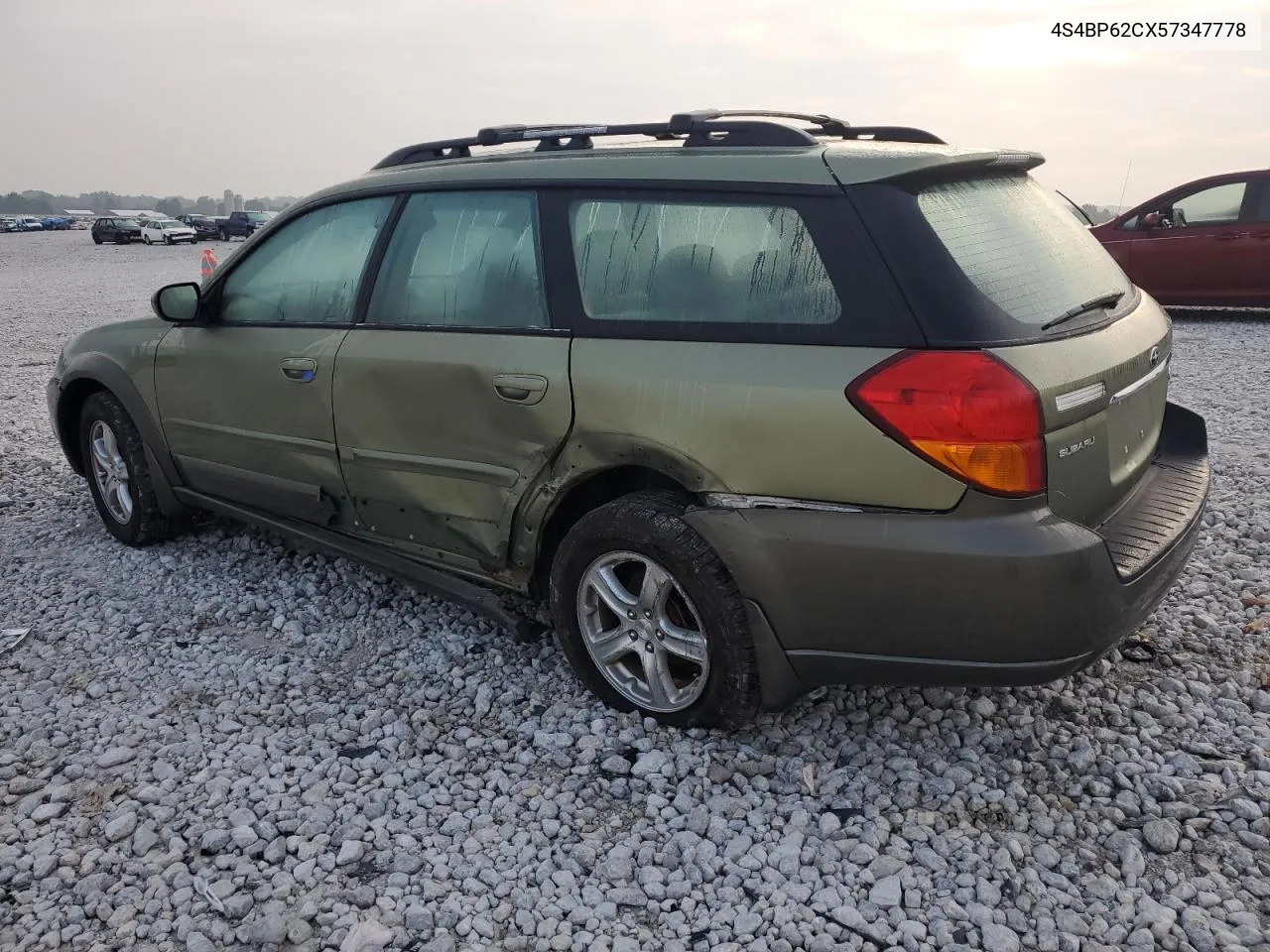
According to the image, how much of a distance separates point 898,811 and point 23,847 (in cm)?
229

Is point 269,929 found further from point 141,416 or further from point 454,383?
point 141,416

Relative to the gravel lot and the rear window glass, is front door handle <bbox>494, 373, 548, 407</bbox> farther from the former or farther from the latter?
the rear window glass

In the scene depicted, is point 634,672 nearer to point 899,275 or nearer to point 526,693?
point 526,693

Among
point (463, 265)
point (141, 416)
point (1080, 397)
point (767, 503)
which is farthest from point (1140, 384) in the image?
point (141, 416)

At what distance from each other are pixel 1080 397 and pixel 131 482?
4.04 meters

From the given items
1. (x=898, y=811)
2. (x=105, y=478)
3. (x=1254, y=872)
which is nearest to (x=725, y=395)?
(x=898, y=811)

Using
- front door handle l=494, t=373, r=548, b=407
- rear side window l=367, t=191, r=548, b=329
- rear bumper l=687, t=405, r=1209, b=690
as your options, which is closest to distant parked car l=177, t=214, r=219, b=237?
rear side window l=367, t=191, r=548, b=329

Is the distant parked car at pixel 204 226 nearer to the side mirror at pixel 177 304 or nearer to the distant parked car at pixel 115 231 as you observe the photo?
the distant parked car at pixel 115 231

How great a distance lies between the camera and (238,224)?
44906 millimetres

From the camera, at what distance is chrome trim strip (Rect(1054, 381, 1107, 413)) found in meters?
2.58

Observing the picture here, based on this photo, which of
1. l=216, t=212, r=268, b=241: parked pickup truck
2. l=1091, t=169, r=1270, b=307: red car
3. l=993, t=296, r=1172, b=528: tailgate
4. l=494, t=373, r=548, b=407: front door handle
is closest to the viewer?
l=993, t=296, r=1172, b=528: tailgate

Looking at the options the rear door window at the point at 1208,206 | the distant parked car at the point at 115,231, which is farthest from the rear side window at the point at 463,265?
the distant parked car at the point at 115,231

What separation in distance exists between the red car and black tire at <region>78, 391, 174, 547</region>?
32.3 feet

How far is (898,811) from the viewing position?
2.83m
